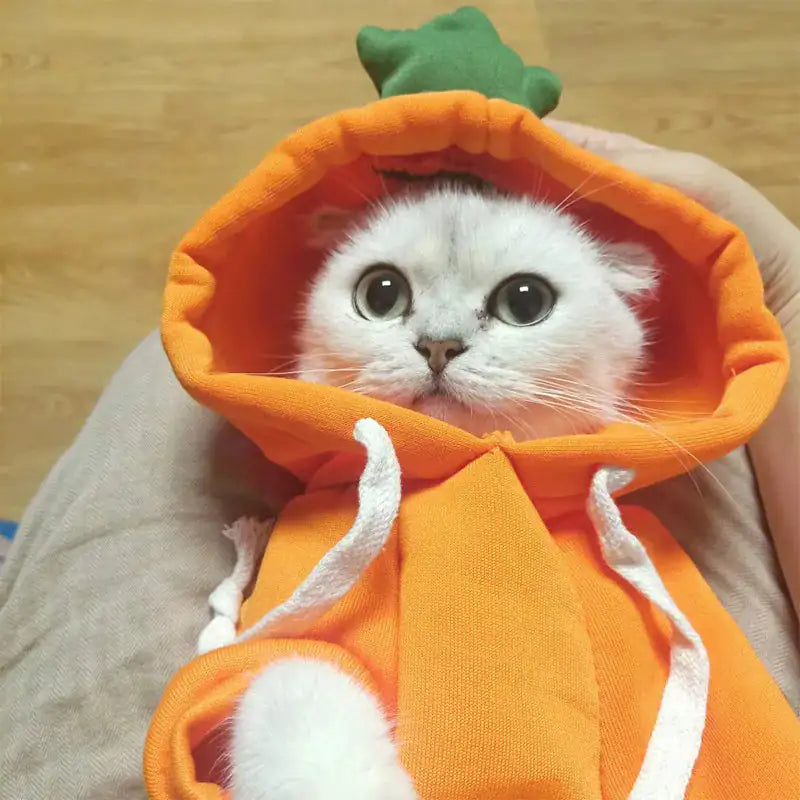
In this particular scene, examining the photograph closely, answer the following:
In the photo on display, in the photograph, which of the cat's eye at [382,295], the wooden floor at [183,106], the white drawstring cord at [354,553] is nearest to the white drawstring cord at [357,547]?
the white drawstring cord at [354,553]

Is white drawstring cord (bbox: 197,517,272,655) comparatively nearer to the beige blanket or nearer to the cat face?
the beige blanket

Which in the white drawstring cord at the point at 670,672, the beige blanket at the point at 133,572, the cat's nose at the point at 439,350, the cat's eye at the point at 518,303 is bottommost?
the beige blanket at the point at 133,572

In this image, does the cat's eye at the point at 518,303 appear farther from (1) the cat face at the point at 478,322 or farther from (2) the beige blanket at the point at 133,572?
(2) the beige blanket at the point at 133,572

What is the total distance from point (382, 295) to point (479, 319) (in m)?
0.08

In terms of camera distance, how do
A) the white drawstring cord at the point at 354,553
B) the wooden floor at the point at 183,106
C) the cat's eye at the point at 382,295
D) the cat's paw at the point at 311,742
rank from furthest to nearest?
the wooden floor at the point at 183,106, the cat's eye at the point at 382,295, the white drawstring cord at the point at 354,553, the cat's paw at the point at 311,742

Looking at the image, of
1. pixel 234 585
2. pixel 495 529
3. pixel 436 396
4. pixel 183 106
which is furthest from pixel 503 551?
pixel 183 106

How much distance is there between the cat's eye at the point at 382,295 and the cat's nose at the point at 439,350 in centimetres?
5

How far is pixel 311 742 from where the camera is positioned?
425 mm

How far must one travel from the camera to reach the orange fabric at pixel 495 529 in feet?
1.59

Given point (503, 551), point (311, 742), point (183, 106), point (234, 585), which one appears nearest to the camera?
point (311, 742)

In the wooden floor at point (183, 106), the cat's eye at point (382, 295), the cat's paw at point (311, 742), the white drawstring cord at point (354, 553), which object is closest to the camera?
the cat's paw at point (311, 742)

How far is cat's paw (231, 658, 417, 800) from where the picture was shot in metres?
0.41

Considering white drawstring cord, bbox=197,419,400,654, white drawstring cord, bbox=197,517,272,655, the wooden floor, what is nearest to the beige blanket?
white drawstring cord, bbox=197,517,272,655

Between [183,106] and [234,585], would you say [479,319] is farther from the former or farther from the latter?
[183,106]
